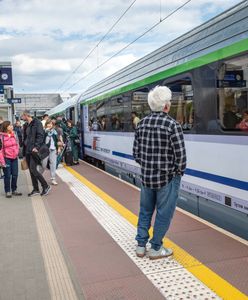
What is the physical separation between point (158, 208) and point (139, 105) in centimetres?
492

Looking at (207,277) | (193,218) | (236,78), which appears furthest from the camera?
(193,218)

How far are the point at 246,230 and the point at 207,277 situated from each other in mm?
1485

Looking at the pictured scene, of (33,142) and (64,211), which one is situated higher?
(33,142)

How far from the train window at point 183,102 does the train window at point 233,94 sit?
0.82 meters

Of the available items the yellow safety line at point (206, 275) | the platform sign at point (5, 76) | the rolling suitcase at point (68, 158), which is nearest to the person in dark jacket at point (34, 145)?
the yellow safety line at point (206, 275)

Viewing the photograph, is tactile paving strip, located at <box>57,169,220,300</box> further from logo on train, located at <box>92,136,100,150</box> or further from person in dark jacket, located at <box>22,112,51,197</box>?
logo on train, located at <box>92,136,100,150</box>

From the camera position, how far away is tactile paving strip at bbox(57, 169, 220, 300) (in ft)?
11.3

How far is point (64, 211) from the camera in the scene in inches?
267

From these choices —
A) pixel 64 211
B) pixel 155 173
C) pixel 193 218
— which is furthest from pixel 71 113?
pixel 155 173

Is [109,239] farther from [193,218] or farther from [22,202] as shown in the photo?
[22,202]

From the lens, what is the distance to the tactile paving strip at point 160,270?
11.3 ft

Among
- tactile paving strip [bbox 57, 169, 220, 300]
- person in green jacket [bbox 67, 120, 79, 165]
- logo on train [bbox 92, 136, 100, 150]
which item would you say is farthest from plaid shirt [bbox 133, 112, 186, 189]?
person in green jacket [bbox 67, 120, 79, 165]

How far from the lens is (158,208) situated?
4.15 meters

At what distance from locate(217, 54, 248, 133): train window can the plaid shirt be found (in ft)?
4.18
